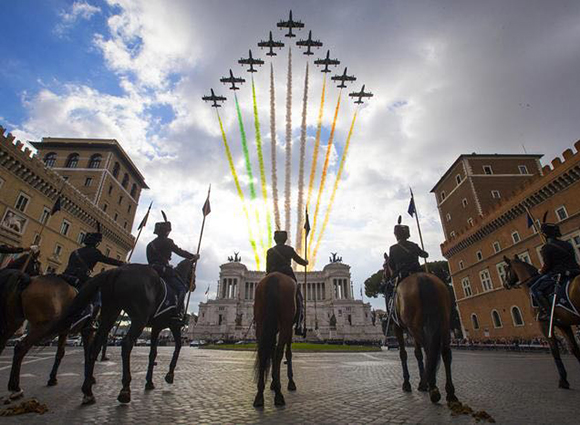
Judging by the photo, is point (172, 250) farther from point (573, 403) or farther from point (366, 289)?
point (366, 289)

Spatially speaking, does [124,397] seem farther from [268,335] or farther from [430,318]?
[430,318]

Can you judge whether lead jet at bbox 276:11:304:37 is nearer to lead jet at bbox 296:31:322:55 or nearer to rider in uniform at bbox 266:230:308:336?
lead jet at bbox 296:31:322:55

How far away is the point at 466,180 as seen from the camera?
154 feet

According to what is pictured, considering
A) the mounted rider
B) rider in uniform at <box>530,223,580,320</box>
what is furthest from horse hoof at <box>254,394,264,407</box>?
rider in uniform at <box>530,223,580,320</box>

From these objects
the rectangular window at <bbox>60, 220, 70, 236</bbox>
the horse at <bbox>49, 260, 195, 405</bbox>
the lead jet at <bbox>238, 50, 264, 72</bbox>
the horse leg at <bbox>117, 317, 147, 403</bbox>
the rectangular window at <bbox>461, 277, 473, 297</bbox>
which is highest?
the lead jet at <bbox>238, 50, 264, 72</bbox>

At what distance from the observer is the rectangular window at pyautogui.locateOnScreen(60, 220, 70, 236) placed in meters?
37.7

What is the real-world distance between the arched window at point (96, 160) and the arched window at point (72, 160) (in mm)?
2338

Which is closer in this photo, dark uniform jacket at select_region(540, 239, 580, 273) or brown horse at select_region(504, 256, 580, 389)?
brown horse at select_region(504, 256, 580, 389)

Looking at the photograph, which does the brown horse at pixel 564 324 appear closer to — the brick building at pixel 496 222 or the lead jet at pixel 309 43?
the brick building at pixel 496 222

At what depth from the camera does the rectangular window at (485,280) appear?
39.5m

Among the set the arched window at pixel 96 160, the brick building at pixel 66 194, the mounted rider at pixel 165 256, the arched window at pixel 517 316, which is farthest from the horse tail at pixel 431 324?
the arched window at pixel 96 160

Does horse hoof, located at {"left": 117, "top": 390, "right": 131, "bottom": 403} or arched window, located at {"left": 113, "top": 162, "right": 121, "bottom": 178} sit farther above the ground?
arched window, located at {"left": 113, "top": 162, "right": 121, "bottom": 178}

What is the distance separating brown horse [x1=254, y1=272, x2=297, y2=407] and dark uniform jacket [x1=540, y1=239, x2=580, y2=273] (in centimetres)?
662

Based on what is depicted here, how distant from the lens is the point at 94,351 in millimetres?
4680
